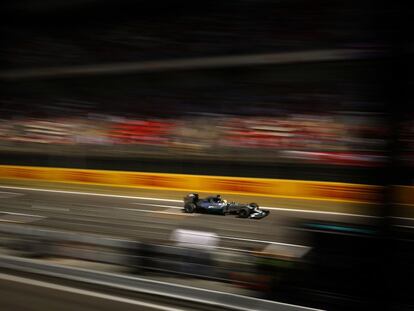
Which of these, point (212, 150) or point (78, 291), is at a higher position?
point (212, 150)

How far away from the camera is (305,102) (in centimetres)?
1300

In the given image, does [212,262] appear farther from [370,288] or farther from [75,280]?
[370,288]

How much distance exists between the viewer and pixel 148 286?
3.57 metres

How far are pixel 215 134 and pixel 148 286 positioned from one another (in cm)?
929

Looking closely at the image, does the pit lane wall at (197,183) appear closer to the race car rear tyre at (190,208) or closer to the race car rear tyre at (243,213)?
the race car rear tyre at (243,213)

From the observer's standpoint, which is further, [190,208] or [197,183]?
[197,183]

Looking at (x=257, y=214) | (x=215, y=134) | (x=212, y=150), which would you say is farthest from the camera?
(x=215, y=134)

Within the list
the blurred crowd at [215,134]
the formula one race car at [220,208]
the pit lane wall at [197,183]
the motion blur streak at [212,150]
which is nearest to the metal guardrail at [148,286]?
the motion blur streak at [212,150]

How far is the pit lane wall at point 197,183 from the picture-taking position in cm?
946

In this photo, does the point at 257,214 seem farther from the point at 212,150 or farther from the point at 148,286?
the point at 212,150

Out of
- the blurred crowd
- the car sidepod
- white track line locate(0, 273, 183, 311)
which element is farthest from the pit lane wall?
white track line locate(0, 273, 183, 311)

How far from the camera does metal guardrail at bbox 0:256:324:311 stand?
3193 millimetres

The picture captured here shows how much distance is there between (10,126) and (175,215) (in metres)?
11.0

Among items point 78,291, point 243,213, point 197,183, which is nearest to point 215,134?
point 197,183
